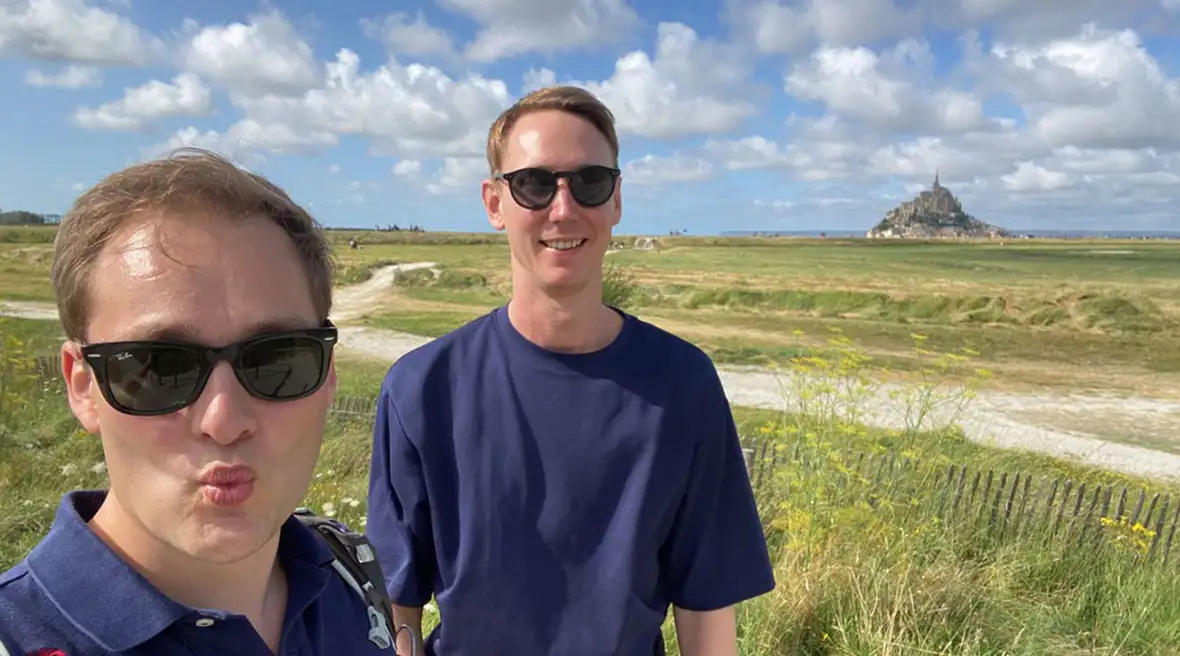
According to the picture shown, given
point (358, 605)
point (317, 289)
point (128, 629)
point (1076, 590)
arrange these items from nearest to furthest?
point (128, 629), point (317, 289), point (358, 605), point (1076, 590)

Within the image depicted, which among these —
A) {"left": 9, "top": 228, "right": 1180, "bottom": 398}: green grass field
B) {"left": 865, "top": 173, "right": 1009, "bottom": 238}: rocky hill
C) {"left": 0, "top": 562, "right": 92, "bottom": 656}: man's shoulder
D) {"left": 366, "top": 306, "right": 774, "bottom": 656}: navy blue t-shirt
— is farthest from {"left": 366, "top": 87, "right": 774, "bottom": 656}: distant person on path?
{"left": 865, "top": 173, "right": 1009, "bottom": 238}: rocky hill

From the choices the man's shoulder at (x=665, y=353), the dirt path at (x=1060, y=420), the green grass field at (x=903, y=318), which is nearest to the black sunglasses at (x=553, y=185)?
the man's shoulder at (x=665, y=353)

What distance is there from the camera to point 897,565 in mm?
3898

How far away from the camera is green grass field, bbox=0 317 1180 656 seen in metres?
3.55

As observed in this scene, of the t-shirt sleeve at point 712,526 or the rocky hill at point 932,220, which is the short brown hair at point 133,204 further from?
the rocky hill at point 932,220

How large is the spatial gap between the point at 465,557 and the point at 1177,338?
30.2 m

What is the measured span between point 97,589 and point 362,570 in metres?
0.49

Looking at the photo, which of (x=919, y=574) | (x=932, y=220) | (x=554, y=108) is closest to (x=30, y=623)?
(x=554, y=108)

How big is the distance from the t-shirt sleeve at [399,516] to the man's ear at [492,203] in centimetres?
47

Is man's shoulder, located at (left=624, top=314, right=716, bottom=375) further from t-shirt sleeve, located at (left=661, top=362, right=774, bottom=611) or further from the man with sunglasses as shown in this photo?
the man with sunglasses

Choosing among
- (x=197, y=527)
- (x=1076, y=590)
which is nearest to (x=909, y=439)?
(x=1076, y=590)

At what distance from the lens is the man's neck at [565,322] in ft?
5.44

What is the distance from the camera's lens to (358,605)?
1266 mm

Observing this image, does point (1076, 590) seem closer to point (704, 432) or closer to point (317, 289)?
point (704, 432)
